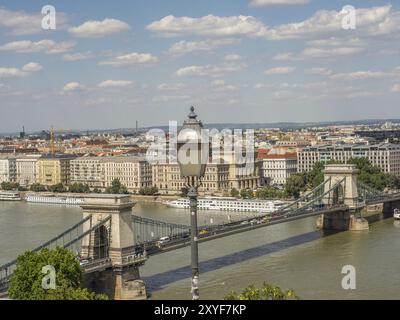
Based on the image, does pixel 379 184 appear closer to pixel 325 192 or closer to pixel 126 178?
pixel 325 192

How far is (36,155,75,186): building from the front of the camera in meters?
43.7

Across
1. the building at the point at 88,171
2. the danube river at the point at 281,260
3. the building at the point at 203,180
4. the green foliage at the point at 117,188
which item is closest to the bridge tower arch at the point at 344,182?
the danube river at the point at 281,260

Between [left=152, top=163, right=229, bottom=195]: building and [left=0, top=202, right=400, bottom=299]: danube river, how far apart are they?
12627mm

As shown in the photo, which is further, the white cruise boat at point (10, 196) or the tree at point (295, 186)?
the white cruise boat at point (10, 196)

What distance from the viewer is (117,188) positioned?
3703 centimetres

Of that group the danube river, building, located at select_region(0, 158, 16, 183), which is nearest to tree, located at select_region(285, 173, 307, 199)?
the danube river

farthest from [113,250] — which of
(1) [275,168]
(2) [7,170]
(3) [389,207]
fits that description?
(2) [7,170]

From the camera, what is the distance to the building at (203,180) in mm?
35875

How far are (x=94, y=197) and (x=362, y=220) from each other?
10584mm

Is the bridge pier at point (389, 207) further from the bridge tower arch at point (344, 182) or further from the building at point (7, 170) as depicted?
the building at point (7, 170)

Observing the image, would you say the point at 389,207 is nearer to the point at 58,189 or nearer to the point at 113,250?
the point at 113,250

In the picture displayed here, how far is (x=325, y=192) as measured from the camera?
22812 mm

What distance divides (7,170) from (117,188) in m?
12.7

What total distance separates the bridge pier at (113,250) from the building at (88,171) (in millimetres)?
28380
